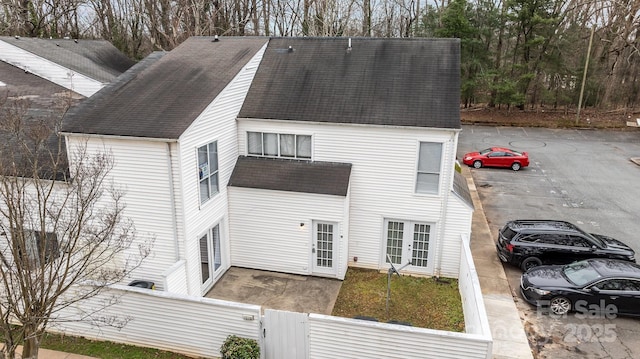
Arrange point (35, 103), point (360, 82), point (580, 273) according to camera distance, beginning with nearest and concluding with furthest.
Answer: point (580, 273) < point (360, 82) < point (35, 103)

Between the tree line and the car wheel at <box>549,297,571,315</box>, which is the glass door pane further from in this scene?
the tree line

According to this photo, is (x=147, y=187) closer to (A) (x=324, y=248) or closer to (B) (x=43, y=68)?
(A) (x=324, y=248)

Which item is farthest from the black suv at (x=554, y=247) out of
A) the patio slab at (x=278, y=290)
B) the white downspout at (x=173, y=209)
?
the white downspout at (x=173, y=209)

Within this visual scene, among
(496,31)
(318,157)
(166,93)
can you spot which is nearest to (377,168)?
(318,157)

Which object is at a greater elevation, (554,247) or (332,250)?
(554,247)

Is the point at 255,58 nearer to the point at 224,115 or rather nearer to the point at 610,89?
the point at 224,115

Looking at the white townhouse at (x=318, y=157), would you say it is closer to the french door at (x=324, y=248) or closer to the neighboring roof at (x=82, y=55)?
the french door at (x=324, y=248)

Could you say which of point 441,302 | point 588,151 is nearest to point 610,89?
point 588,151
